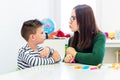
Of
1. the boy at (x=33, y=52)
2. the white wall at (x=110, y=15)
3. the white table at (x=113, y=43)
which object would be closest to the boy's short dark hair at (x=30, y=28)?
the boy at (x=33, y=52)

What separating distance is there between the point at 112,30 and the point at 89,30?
172cm

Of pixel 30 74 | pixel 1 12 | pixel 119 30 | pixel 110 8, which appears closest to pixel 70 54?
pixel 30 74

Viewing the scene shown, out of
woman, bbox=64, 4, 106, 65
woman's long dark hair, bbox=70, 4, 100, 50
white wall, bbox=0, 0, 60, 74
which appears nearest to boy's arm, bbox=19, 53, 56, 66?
woman, bbox=64, 4, 106, 65

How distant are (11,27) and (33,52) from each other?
120cm

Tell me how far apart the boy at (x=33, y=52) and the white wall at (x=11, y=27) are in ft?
2.94

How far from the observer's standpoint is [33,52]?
5.17 ft

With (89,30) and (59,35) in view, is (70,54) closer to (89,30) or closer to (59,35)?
(89,30)

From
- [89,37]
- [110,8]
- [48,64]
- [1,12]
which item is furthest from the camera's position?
[110,8]

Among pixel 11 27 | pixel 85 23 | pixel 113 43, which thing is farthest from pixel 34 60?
pixel 113 43

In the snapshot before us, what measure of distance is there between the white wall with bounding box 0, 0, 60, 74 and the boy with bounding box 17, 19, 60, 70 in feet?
2.94

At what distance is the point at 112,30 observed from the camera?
11.3ft

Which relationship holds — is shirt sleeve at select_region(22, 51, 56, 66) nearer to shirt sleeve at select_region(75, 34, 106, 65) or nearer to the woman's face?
shirt sleeve at select_region(75, 34, 106, 65)

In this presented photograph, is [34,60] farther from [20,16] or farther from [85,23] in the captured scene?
[20,16]

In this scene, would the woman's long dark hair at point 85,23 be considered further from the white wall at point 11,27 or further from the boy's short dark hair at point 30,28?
the white wall at point 11,27
